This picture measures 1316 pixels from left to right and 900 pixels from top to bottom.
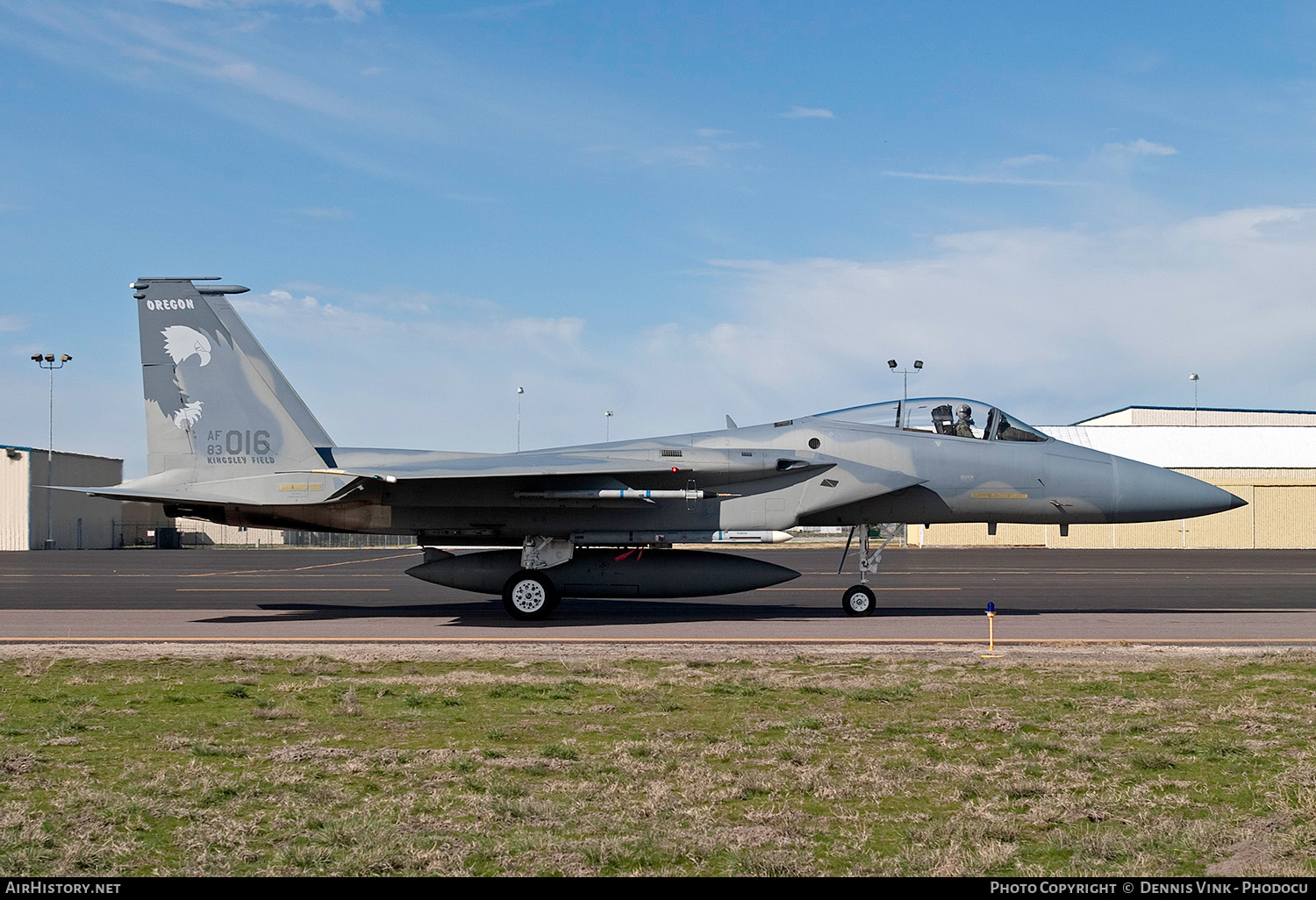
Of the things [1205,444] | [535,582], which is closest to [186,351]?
[535,582]

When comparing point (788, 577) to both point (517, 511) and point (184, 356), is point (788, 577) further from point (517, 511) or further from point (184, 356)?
point (184, 356)

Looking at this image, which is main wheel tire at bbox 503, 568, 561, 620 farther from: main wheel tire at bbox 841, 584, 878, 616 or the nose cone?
the nose cone

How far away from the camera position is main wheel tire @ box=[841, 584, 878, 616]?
55.5 feet

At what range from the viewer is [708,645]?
13.2m

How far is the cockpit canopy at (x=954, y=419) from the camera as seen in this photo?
16828 millimetres

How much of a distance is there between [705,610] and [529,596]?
12.0 feet

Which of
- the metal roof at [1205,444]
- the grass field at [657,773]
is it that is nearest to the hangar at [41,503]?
the grass field at [657,773]

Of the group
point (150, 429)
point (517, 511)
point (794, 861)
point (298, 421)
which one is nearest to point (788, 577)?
point (517, 511)

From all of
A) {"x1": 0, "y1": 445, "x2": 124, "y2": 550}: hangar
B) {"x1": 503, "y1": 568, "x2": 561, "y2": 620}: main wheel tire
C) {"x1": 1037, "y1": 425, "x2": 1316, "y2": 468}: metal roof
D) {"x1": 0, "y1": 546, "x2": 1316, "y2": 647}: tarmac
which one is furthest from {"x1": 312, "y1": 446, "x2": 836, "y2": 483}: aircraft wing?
{"x1": 1037, "y1": 425, "x2": 1316, "y2": 468}: metal roof

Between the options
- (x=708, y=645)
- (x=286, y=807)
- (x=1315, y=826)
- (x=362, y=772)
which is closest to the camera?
(x=1315, y=826)

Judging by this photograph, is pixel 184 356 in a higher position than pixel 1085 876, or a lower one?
higher

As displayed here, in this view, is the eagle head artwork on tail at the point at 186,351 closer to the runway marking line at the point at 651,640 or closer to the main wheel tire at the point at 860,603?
the runway marking line at the point at 651,640

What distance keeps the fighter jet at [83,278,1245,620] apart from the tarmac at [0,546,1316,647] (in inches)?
49.4

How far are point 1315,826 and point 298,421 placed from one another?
15152 mm
